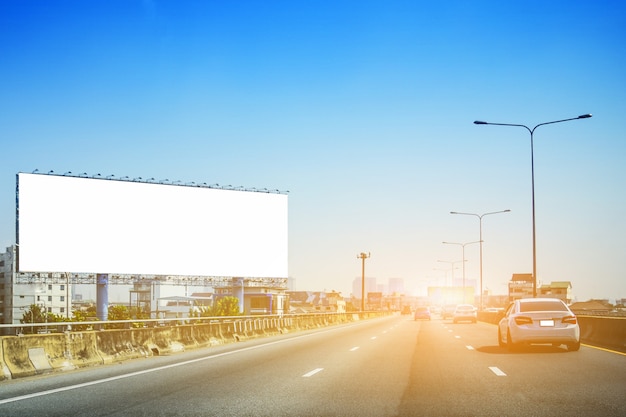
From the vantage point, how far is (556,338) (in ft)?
65.1

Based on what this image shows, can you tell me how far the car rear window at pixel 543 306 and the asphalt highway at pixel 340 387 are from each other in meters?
1.48

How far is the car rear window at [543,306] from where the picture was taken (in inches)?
810

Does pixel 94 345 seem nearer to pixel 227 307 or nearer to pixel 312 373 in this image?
pixel 312 373

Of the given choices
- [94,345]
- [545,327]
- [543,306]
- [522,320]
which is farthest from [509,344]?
[94,345]

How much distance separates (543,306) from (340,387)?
10222 millimetres

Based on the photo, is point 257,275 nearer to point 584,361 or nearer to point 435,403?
point 584,361

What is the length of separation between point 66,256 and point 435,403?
55591 mm

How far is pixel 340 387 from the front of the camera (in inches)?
492

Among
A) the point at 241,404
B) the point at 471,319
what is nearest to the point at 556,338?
the point at 241,404

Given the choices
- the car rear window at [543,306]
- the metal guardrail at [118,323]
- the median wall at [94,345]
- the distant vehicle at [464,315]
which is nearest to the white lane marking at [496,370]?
the car rear window at [543,306]

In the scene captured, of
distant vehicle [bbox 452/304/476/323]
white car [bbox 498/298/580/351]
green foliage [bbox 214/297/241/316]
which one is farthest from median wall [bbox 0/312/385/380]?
green foliage [bbox 214/297/241/316]

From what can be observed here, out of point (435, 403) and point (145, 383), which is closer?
point (435, 403)

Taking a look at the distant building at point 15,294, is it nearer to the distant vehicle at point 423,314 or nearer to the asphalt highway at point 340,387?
the distant vehicle at point 423,314

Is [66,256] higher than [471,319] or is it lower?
higher
